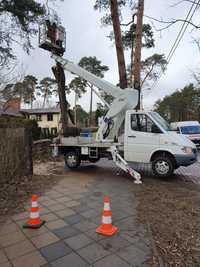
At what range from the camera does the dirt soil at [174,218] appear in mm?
2553

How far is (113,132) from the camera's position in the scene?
774cm

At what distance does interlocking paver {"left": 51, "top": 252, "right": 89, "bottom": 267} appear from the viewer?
2316mm

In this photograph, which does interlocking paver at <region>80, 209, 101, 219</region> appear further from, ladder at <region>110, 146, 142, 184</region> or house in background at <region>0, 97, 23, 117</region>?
house in background at <region>0, 97, 23, 117</region>

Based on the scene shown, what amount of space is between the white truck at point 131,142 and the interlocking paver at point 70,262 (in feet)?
12.7

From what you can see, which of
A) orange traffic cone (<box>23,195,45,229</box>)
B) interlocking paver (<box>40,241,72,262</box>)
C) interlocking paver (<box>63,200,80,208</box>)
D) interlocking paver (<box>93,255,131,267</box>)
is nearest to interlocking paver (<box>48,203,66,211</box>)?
interlocking paver (<box>63,200,80,208</box>)

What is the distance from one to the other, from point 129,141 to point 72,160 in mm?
2744

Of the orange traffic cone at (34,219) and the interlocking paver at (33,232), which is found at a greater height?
the orange traffic cone at (34,219)

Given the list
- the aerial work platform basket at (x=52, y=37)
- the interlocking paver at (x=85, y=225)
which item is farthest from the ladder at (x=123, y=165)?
the aerial work platform basket at (x=52, y=37)

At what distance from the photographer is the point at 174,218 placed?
360cm

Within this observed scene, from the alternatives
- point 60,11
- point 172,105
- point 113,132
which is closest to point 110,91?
point 113,132

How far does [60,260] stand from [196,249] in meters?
1.80

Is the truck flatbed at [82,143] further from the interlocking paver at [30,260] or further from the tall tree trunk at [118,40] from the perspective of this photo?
the interlocking paver at [30,260]

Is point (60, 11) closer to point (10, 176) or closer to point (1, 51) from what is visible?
point (1, 51)

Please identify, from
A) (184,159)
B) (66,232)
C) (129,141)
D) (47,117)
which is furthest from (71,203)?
(47,117)
